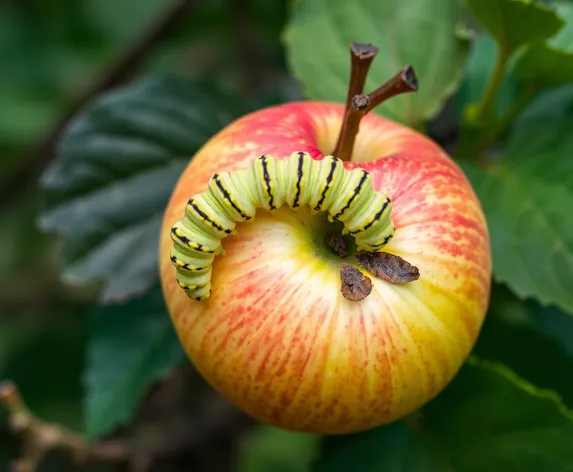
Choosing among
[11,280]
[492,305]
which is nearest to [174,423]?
[11,280]

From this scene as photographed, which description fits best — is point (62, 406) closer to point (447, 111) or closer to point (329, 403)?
point (447, 111)

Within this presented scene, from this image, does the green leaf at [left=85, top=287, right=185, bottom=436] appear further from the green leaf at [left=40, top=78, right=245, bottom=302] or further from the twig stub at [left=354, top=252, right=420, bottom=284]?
the twig stub at [left=354, top=252, right=420, bottom=284]

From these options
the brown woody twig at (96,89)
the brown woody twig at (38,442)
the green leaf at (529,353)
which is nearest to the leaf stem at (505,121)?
the green leaf at (529,353)

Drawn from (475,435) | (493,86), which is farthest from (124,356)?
(493,86)

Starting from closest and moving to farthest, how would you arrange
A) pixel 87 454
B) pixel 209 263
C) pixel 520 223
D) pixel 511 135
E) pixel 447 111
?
pixel 209 263 → pixel 520 223 → pixel 511 135 → pixel 87 454 → pixel 447 111

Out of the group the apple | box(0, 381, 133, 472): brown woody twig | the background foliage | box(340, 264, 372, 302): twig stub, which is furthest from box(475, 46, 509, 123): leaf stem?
box(0, 381, 133, 472): brown woody twig

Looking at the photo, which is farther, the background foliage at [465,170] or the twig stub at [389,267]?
the background foliage at [465,170]

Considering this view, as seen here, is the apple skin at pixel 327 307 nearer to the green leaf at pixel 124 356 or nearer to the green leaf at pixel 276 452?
the green leaf at pixel 124 356
